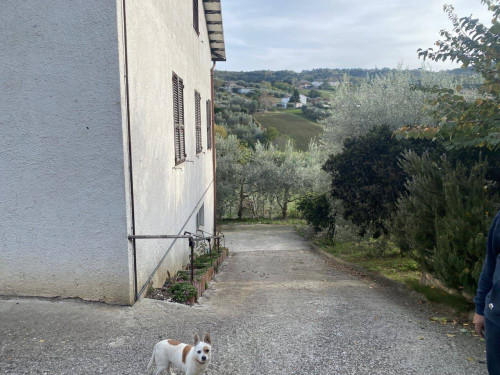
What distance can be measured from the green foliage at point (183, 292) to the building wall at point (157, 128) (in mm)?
378

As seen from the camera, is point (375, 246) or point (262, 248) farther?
point (262, 248)

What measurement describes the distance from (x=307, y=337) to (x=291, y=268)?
5943 mm

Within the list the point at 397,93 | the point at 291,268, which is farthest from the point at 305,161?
the point at 291,268

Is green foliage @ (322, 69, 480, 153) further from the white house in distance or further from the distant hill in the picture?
the distant hill

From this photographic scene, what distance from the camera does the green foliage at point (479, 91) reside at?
5.71 m

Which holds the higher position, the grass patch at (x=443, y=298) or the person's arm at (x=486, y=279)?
the person's arm at (x=486, y=279)

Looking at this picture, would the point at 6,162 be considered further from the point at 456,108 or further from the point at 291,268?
the point at 291,268

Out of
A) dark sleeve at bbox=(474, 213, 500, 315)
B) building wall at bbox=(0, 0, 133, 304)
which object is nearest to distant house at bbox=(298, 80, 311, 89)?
building wall at bbox=(0, 0, 133, 304)

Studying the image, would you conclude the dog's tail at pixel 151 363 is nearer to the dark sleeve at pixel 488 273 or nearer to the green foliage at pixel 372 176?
the dark sleeve at pixel 488 273

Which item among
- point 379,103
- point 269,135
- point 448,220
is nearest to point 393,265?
point 448,220

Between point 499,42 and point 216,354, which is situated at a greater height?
point 499,42

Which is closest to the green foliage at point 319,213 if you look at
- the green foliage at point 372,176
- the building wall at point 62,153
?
the green foliage at point 372,176

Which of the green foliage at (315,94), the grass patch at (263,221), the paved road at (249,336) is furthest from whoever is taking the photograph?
the green foliage at (315,94)

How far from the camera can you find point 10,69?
4.56 metres
